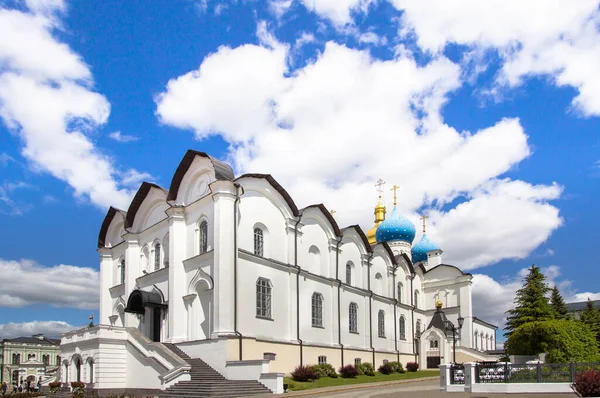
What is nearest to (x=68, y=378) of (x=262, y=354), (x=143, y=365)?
(x=143, y=365)

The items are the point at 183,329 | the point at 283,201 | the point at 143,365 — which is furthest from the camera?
the point at 283,201

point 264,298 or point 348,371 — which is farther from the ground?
point 264,298

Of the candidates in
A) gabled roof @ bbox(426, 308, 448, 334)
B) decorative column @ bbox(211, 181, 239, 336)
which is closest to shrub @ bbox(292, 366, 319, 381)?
decorative column @ bbox(211, 181, 239, 336)

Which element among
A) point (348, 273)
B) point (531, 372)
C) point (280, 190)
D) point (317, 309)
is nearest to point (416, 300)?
point (348, 273)

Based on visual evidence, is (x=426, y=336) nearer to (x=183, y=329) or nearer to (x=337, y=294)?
(x=337, y=294)

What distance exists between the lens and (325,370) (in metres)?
30.9

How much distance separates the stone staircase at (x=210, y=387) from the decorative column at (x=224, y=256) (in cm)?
190

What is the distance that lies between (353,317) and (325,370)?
753cm

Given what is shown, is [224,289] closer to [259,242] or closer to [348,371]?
[259,242]

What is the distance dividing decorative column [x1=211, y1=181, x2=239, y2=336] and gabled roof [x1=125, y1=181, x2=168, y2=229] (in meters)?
7.93

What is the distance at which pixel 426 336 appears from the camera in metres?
45.9

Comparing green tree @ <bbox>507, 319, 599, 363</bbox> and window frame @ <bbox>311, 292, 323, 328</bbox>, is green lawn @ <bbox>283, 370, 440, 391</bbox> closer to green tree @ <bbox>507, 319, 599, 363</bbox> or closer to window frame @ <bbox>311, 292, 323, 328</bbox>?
window frame @ <bbox>311, 292, 323, 328</bbox>

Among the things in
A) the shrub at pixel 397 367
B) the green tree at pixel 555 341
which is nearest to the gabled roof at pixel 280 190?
the shrub at pixel 397 367

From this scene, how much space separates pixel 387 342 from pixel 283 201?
617 inches
